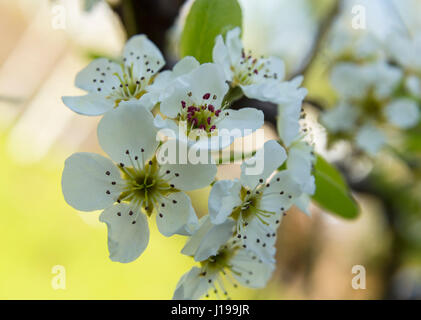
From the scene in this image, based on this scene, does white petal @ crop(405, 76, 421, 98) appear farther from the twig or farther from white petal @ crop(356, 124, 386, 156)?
the twig

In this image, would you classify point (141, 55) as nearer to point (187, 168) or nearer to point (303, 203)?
point (187, 168)

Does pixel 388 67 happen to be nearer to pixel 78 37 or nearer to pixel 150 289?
pixel 78 37

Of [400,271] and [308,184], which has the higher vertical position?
[400,271]

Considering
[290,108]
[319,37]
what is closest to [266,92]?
[290,108]

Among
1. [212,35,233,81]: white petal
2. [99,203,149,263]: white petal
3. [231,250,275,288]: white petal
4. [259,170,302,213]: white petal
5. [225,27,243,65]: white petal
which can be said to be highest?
[225,27,243,65]: white petal

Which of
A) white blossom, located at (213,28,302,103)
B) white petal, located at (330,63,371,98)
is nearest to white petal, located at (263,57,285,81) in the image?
white blossom, located at (213,28,302,103)
